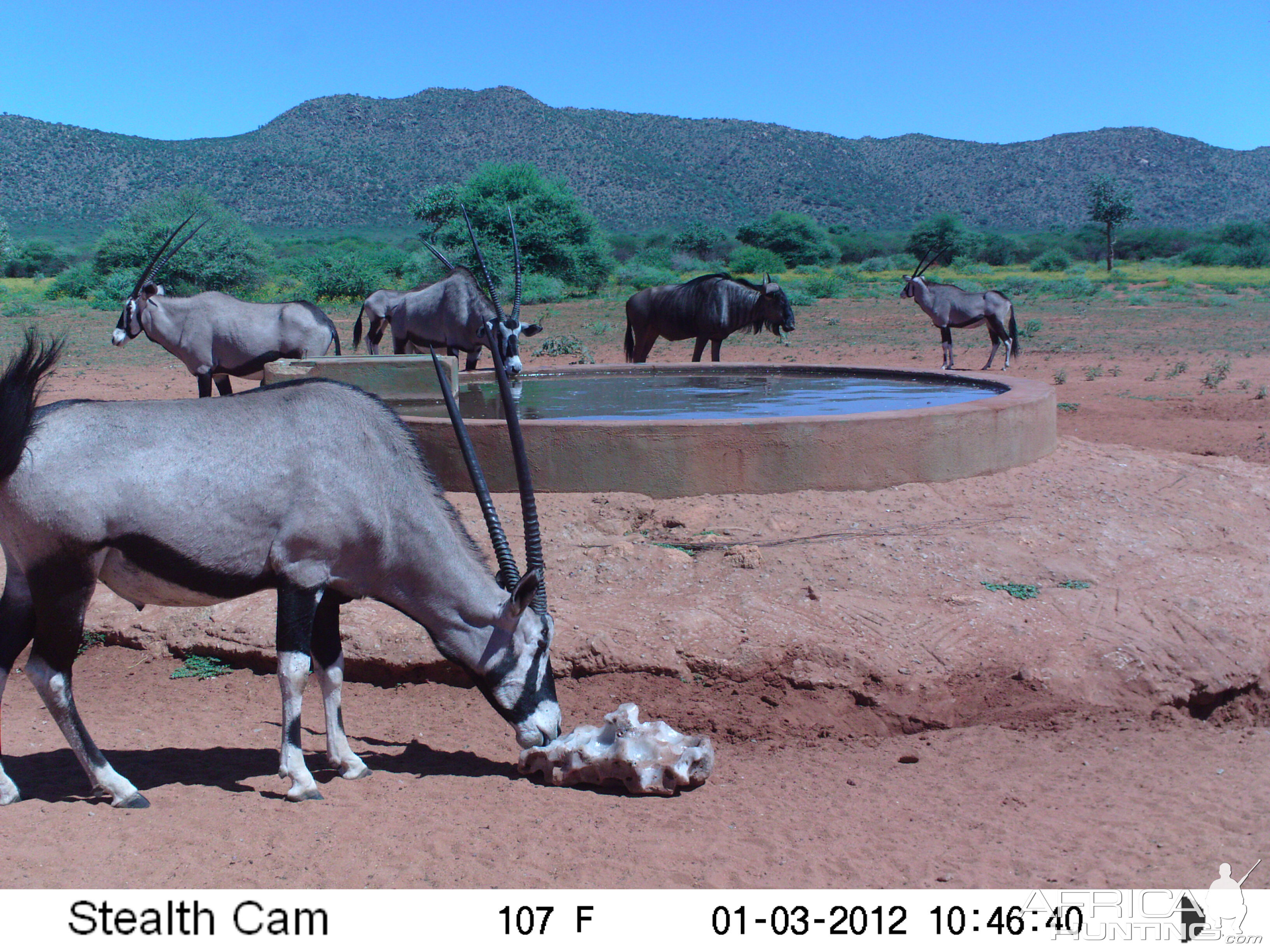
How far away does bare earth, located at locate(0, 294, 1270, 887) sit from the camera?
10.9 ft

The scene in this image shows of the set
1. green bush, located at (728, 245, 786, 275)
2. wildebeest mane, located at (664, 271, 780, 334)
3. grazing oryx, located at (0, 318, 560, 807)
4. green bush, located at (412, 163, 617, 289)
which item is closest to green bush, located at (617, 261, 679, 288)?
green bush, located at (412, 163, 617, 289)

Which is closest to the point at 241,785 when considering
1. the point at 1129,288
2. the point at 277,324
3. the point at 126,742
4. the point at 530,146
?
the point at 126,742

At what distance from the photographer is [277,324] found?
10938mm

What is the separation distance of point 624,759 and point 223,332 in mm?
8461

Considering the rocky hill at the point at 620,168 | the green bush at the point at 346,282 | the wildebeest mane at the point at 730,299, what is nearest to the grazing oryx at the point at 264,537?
the wildebeest mane at the point at 730,299

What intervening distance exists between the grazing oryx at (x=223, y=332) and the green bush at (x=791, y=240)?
40.4 m

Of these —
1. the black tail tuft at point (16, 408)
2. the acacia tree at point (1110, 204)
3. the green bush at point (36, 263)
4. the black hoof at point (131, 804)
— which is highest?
the acacia tree at point (1110, 204)

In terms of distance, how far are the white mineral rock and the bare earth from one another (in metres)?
0.06

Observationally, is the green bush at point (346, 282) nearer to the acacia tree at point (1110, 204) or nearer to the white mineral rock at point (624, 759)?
the white mineral rock at point (624, 759)

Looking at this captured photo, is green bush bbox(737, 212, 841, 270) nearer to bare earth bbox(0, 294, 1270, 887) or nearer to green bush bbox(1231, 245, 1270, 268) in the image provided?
green bush bbox(1231, 245, 1270, 268)

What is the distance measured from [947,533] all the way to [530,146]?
8687cm

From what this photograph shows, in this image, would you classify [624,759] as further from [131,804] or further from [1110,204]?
[1110,204]

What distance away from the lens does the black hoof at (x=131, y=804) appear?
11.9 feet
